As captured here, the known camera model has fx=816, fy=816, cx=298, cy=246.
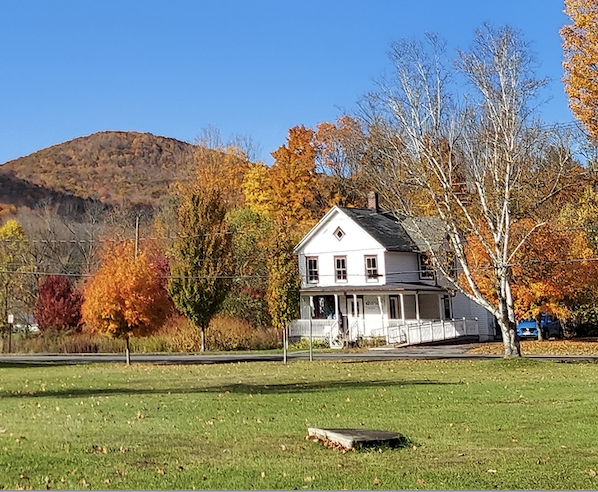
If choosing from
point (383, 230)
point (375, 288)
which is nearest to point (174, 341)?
point (375, 288)

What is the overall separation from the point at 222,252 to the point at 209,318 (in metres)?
4.18

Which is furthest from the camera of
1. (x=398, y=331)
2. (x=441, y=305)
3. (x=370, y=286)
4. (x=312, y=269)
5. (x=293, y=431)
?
(x=312, y=269)

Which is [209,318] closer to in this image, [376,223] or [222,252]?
[222,252]

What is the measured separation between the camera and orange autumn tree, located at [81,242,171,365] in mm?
34312

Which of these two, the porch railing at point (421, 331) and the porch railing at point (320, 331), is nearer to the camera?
the porch railing at point (421, 331)

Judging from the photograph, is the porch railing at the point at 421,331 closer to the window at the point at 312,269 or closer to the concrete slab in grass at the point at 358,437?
the window at the point at 312,269

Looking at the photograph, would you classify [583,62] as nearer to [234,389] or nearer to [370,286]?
[234,389]

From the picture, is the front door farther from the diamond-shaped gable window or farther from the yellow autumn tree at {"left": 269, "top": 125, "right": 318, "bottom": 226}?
the yellow autumn tree at {"left": 269, "top": 125, "right": 318, "bottom": 226}

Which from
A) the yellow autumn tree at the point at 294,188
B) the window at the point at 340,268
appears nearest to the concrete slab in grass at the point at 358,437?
the window at the point at 340,268

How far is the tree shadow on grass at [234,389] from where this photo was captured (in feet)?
65.0

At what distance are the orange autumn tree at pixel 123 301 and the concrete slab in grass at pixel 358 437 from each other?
940 inches

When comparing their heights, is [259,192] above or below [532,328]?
above

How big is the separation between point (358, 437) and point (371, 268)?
42.9 metres

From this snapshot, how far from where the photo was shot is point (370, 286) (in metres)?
52.3
